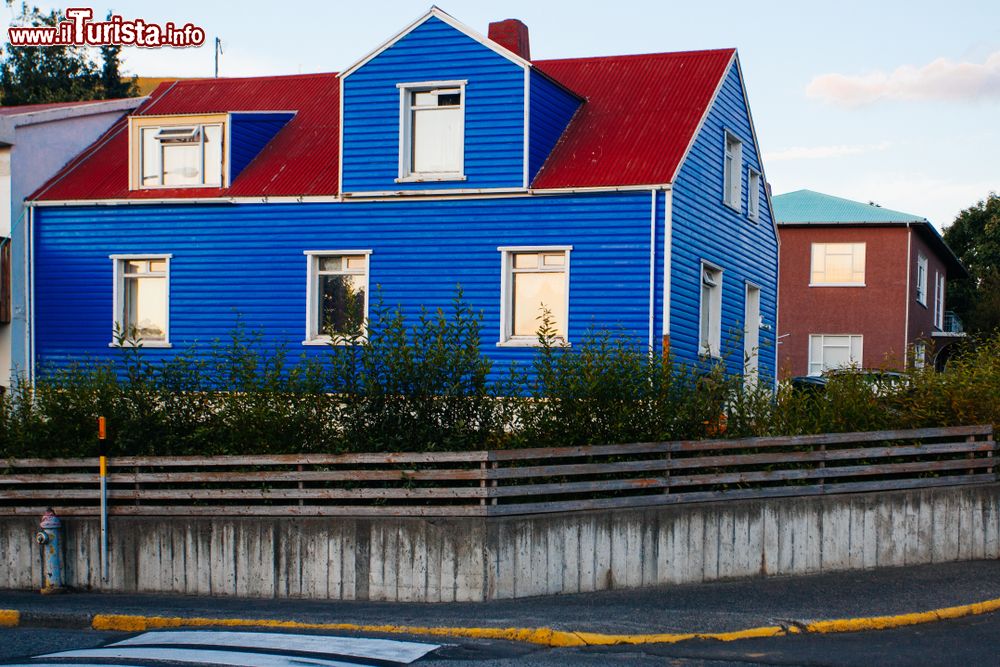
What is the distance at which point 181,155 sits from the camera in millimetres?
24625

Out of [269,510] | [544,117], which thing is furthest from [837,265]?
[269,510]

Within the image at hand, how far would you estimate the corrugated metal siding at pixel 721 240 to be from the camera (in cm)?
2230

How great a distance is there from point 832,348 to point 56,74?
1272 inches

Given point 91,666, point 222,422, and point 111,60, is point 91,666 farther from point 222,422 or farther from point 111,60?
point 111,60

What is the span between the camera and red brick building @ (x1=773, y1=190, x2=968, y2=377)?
40.8 meters

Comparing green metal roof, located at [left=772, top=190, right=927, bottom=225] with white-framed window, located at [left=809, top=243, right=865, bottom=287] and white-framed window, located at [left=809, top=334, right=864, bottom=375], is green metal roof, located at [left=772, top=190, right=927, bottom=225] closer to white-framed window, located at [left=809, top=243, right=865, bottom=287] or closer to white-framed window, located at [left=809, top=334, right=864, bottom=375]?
white-framed window, located at [left=809, top=243, right=865, bottom=287]

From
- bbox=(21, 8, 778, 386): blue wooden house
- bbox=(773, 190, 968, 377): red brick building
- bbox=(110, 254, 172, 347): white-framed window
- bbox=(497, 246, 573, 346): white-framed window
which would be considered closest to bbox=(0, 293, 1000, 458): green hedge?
bbox=(21, 8, 778, 386): blue wooden house

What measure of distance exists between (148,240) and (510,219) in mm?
7203

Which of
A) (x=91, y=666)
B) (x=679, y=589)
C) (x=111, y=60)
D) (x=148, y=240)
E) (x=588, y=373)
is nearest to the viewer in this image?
(x=91, y=666)

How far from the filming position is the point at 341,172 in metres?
23.0

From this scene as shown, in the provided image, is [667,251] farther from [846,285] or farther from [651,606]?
[846,285]

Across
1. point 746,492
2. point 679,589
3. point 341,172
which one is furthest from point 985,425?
point 341,172

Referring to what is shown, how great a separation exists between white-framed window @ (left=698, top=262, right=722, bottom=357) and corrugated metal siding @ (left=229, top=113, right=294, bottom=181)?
8.98 meters

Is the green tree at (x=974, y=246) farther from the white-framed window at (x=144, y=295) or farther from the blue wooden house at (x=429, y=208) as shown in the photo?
the white-framed window at (x=144, y=295)
